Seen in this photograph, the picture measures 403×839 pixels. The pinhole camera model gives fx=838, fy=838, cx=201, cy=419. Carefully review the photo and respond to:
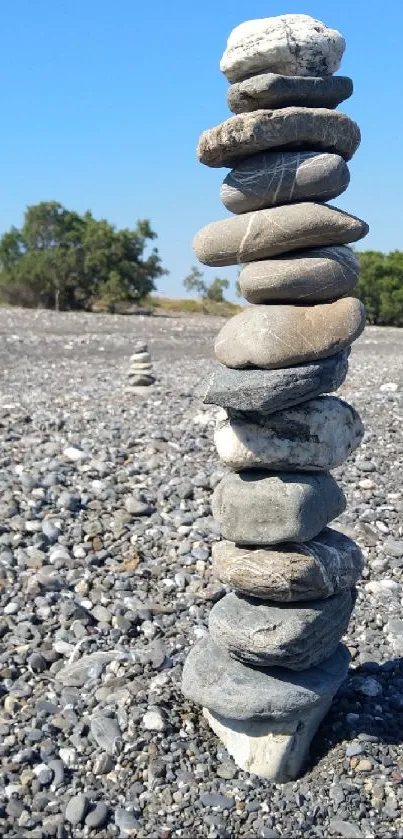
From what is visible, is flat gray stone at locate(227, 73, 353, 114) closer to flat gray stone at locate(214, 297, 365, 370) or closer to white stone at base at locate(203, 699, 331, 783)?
flat gray stone at locate(214, 297, 365, 370)

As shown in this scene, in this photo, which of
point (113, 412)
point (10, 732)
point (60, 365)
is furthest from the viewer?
point (60, 365)

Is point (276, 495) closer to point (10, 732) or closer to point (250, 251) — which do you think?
point (250, 251)

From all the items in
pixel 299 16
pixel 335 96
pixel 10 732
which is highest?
pixel 299 16

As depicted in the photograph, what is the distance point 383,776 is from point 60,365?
17.7m

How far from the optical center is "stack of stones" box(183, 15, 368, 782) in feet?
15.6

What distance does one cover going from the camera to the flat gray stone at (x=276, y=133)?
4.68m

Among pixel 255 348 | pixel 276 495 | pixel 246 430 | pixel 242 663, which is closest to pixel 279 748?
pixel 242 663

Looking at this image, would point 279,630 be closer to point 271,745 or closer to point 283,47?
point 271,745

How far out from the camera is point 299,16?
4.71 metres

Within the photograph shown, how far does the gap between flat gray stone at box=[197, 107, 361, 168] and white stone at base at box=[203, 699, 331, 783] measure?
3.36m

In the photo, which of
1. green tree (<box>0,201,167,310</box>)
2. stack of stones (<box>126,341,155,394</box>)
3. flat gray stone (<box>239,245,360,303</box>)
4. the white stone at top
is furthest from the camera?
green tree (<box>0,201,167,310</box>)

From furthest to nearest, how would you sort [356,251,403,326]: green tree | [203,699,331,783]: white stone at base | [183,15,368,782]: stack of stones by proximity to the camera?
[356,251,403,326]: green tree → [203,699,331,783]: white stone at base → [183,15,368,782]: stack of stones

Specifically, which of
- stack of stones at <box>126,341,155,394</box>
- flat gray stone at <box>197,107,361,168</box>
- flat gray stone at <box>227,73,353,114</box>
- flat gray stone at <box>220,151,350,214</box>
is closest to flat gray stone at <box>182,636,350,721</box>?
flat gray stone at <box>220,151,350,214</box>

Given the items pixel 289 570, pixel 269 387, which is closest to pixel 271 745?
pixel 289 570
